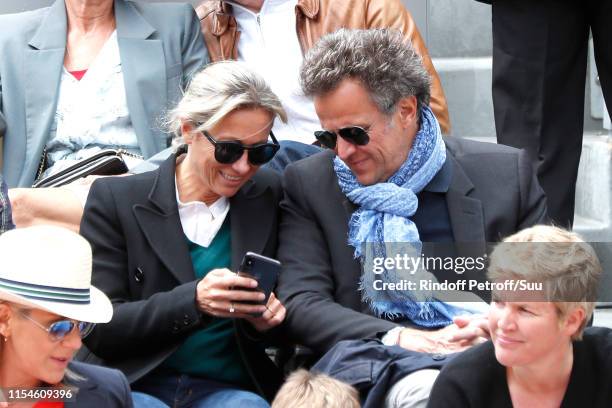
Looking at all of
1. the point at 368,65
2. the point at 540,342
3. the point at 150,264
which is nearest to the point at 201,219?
the point at 150,264

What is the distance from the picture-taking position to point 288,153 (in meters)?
4.48

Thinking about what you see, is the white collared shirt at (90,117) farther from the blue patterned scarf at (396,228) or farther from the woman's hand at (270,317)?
the woman's hand at (270,317)

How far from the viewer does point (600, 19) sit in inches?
180

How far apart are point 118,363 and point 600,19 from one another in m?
2.15

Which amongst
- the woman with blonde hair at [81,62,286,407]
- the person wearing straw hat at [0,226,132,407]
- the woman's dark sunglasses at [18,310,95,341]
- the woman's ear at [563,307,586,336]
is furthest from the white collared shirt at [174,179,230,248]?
the woman's ear at [563,307,586,336]

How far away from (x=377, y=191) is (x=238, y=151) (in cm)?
43

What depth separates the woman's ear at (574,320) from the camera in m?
3.02

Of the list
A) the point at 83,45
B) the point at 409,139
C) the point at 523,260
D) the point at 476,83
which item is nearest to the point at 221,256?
the point at 409,139

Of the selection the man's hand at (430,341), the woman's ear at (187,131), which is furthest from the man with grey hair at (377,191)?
the woman's ear at (187,131)

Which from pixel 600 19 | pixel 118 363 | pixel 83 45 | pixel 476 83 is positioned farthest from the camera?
pixel 476 83

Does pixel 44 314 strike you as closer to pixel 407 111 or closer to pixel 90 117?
pixel 407 111

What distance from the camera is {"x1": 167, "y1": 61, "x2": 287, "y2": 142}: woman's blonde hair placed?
12.3 ft

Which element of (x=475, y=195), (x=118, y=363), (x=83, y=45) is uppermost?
(x=83, y=45)

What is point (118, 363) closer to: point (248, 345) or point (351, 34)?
point (248, 345)
